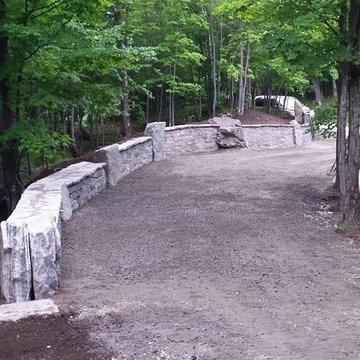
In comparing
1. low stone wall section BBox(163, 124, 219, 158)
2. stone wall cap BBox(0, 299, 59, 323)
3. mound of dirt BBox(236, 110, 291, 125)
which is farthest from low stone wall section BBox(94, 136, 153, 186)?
mound of dirt BBox(236, 110, 291, 125)

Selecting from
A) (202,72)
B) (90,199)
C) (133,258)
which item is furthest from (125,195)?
(202,72)

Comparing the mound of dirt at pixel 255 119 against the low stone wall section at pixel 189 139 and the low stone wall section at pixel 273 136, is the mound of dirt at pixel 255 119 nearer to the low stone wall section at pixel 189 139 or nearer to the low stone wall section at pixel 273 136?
the low stone wall section at pixel 273 136

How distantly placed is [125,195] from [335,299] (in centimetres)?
549

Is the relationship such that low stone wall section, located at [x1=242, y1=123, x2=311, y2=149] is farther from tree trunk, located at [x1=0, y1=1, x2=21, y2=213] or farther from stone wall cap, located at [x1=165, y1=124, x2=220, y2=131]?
tree trunk, located at [x1=0, y1=1, x2=21, y2=213]

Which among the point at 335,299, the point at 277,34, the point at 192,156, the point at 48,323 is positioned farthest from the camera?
the point at 192,156

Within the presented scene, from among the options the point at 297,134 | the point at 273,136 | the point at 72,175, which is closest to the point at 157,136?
the point at 273,136

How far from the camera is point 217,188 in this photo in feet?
34.1

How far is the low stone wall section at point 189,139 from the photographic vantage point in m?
15.8

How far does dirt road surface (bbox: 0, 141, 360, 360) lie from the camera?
3.79 meters

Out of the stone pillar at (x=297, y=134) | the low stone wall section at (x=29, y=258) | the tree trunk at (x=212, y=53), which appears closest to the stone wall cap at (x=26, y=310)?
the low stone wall section at (x=29, y=258)

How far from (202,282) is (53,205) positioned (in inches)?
83.0

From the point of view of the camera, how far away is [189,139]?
16.8m

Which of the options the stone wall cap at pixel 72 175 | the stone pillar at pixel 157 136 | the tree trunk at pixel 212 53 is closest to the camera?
the stone wall cap at pixel 72 175

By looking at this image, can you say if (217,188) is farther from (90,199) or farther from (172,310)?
(172,310)
